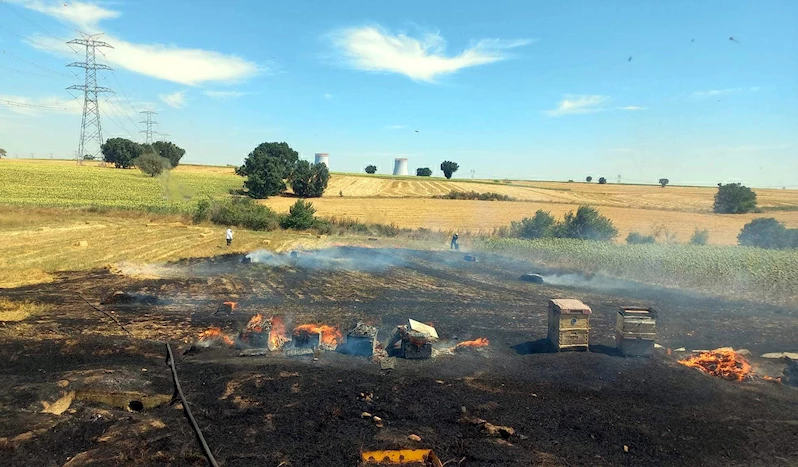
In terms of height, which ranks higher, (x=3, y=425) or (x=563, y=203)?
(x=563, y=203)

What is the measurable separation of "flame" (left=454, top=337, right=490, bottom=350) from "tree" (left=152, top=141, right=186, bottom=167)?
73757 millimetres

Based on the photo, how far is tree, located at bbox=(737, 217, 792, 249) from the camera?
34.9 m

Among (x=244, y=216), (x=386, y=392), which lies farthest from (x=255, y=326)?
(x=244, y=216)

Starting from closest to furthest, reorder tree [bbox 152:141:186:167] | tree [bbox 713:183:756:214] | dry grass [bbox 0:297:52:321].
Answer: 1. dry grass [bbox 0:297:52:321]
2. tree [bbox 713:183:756:214]
3. tree [bbox 152:141:186:167]

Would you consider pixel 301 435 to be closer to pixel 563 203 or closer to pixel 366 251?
pixel 366 251

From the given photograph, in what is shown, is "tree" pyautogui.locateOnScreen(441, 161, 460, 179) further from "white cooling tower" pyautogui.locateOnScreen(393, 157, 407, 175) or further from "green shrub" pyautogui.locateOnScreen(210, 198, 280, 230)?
"green shrub" pyautogui.locateOnScreen(210, 198, 280, 230)

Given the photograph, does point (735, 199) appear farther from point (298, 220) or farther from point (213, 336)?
point (213, 336)

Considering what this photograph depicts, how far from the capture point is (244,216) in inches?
1617

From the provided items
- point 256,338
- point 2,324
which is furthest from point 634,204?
point 2,324

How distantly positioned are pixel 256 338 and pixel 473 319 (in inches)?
295

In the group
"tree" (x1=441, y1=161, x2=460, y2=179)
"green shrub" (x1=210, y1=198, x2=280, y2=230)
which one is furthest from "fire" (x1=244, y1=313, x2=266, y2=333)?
"tree" (x1=441, y1=161, x2=460, y2=179)

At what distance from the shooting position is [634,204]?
222 feet

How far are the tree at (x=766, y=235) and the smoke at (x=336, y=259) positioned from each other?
28.3 metres

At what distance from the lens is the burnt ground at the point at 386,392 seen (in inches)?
309
